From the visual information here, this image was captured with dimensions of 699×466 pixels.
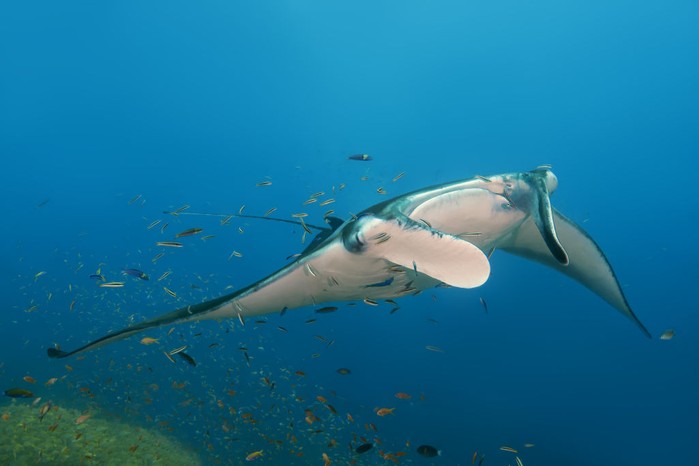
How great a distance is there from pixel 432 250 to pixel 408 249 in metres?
0.16

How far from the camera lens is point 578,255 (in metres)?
4.34

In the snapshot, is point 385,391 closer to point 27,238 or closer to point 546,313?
point 546,313

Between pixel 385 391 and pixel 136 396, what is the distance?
18033 millimetres

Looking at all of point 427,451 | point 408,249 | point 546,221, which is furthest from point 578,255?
point 408,249

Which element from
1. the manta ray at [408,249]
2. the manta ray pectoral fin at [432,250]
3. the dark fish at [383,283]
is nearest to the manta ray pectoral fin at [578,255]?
the manta ray at [408,249]

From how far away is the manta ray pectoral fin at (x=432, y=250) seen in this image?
2.14m

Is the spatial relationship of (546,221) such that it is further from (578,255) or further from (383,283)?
(578,255)

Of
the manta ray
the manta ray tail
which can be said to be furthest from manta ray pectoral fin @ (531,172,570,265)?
the manta ray tail

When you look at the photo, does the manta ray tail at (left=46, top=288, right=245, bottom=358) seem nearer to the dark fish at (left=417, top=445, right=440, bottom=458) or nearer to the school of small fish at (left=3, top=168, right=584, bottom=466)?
the school of small fish at (left=3, top=168, right=584, bottom=466)

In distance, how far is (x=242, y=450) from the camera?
37.8 feet

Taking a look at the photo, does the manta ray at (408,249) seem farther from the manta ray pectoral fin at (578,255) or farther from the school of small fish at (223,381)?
the school of small fish at (223,381)

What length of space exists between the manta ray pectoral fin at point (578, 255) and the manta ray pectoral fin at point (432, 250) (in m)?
1.99

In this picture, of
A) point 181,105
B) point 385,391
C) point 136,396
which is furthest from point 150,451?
point 385,391

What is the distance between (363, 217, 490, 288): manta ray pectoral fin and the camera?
2145 millimetres
